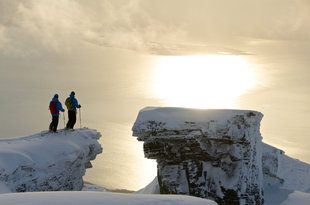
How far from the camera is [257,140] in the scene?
23.5 meters

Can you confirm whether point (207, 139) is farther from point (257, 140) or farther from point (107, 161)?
point (107, 161)

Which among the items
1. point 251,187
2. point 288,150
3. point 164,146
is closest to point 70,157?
point 164,146

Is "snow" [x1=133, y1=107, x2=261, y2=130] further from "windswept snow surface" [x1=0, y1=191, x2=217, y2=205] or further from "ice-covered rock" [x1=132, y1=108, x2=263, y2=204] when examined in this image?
"windswept snow surface" [x1=0, y1=191, x2=217, y2=205]

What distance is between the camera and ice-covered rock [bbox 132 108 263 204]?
2191cm

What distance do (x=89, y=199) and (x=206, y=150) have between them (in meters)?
14.8

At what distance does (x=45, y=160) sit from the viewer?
19.4m

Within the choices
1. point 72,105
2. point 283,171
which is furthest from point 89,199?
point 283,171

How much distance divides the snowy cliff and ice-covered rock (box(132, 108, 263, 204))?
169 inches

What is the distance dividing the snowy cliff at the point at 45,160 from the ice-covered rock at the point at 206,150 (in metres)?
4.29

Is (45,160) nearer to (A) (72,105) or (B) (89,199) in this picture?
(A) (72,105)

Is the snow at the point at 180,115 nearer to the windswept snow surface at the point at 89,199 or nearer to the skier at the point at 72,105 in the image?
the skier at the point at 72,105

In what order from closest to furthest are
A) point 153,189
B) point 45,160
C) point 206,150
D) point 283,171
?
point 45,160, point 206,150, point 153,189, point 283,171

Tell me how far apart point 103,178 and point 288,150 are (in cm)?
6432

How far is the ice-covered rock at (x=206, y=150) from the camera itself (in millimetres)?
21906
